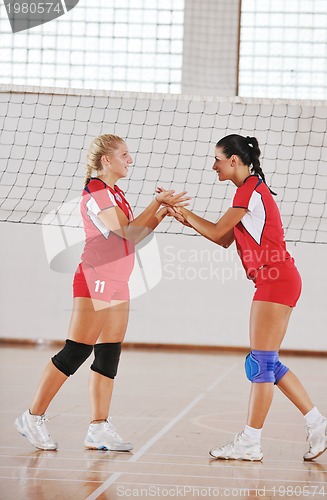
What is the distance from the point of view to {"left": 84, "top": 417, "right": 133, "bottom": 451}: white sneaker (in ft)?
13.1

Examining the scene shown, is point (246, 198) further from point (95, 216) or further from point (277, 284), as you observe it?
point (95, 216)

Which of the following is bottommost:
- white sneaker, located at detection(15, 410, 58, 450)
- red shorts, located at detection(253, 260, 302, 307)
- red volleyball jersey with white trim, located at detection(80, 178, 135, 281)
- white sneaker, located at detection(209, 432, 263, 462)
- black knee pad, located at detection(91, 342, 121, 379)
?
white sneaker, located at detection(209, 432, 263, 462)

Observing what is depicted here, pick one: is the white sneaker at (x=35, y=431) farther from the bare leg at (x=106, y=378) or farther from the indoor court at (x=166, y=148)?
the indoor court at (x=166, y=148)

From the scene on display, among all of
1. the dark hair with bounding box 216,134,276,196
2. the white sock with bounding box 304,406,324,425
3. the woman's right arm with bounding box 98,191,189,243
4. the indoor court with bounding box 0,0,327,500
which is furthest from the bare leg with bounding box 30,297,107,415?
the indoor court with bounding box 0,0,327,500

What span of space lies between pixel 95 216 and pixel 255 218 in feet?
2.60

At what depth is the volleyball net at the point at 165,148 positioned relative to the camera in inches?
429

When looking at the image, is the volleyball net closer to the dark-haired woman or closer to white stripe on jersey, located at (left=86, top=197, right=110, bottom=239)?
white stripe on jersey, located at (left=86, top=197, right=110, bottom=239)

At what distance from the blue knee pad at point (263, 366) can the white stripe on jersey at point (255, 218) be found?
0.54 meters

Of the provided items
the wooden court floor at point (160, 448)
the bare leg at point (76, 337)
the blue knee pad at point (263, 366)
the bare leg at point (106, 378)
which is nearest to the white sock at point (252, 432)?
the wooden court floor at point (160, 448)

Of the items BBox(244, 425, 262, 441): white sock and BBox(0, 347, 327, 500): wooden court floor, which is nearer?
BBox(0, 347, 327, 500): wooden court floor

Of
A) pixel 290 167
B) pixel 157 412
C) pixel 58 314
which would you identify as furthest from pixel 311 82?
pixel 157 412

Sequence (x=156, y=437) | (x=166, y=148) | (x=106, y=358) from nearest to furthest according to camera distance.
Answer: (x=106, y=358) → (x=156, y=437) → (x=166, y=148)

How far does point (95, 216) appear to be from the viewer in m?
4.00

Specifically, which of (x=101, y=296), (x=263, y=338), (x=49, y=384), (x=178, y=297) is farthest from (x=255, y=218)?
(x=178, y=297)
